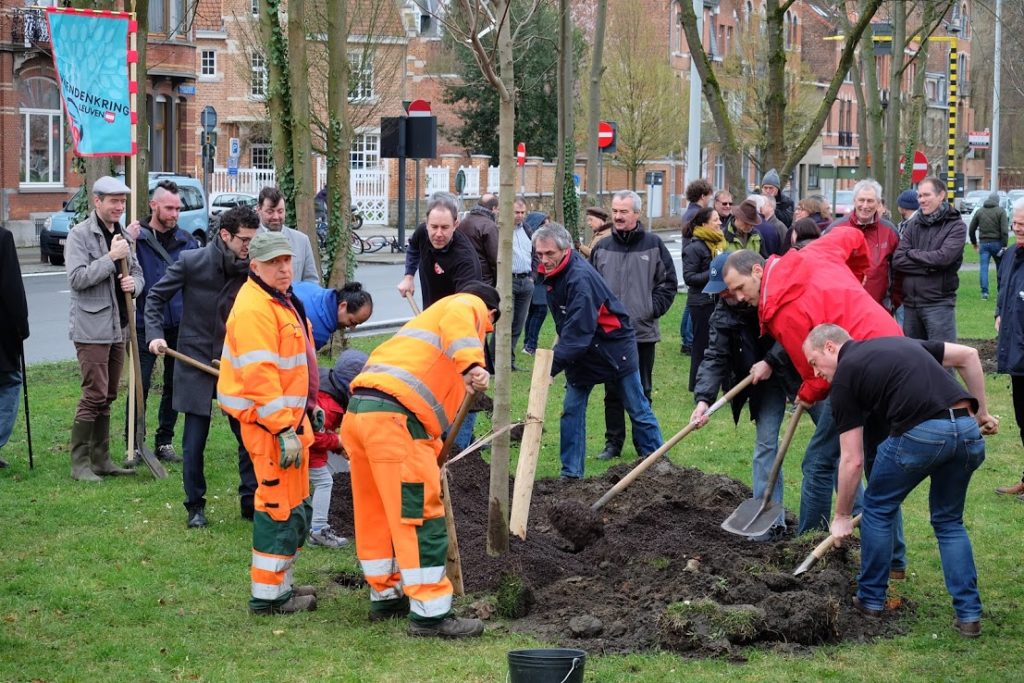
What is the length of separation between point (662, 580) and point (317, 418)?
2028mm

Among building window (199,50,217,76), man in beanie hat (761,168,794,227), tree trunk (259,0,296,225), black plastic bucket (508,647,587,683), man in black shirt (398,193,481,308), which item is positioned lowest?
black plastic bucket (508,647,587,683)

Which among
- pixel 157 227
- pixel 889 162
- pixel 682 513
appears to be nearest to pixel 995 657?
pixel 682 513

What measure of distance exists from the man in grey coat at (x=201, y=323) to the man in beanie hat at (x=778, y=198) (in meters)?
9.34

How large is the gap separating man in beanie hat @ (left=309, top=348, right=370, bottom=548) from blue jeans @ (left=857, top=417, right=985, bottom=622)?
287cm

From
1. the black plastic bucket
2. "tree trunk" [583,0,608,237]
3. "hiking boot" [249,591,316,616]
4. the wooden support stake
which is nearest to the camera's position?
the black plastic bucket

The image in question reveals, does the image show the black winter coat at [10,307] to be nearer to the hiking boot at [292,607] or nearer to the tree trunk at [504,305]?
the hiking boot at [292,607]

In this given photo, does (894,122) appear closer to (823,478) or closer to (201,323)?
(823,478)

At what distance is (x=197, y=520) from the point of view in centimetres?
813

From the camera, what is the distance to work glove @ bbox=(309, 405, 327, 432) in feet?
22.7

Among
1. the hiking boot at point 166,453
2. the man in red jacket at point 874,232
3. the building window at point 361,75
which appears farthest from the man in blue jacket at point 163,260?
the building window at point 361,75

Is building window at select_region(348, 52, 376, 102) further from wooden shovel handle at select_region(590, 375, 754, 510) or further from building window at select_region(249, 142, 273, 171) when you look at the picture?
wooden shovel handle at select_region(590, 375, 754, 510)

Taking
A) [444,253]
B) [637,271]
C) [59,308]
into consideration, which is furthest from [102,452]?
[59,308]

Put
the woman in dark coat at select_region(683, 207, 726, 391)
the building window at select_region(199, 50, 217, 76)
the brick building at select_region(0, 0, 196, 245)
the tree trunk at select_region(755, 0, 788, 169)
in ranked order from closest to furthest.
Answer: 1. the woman in dark coat at select_region(683, 207, 726, 391)
2. the tree trunk at select_region(755, 0, 788, 169)
3. the brick building at select_region(0, 0, 196, 245)
4. the building window at select_region(199, 50, 217, 76)

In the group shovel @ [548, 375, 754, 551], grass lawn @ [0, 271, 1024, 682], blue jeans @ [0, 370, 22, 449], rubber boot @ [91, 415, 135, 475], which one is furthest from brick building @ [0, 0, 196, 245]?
shovel @ [548, 375, 754, 551]
